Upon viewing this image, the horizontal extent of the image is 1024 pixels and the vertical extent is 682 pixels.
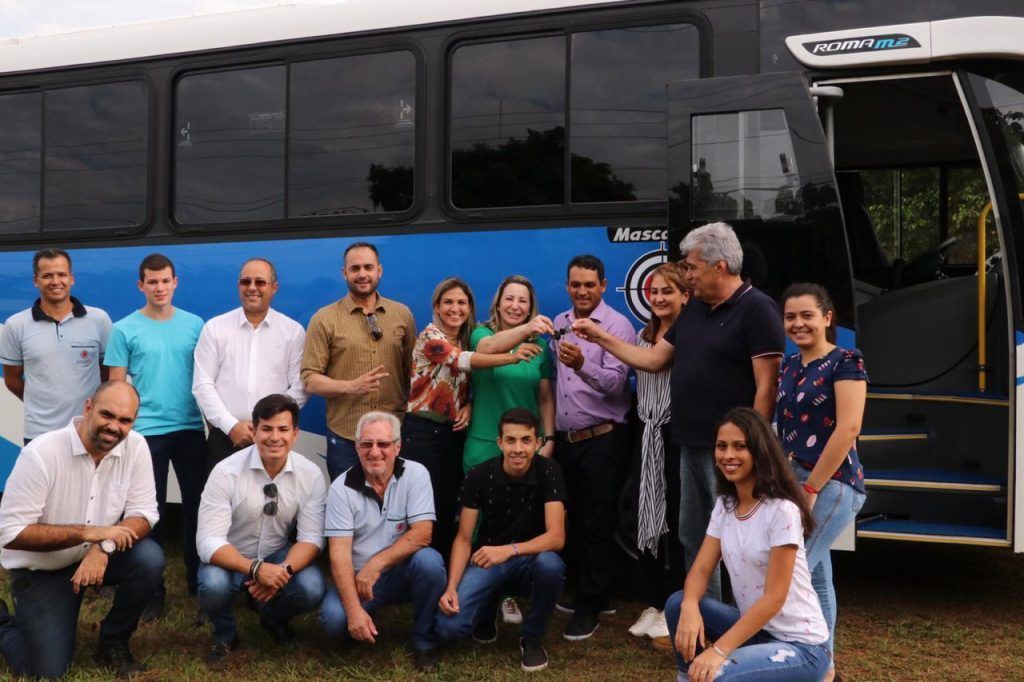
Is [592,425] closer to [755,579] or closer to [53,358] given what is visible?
[755,579]

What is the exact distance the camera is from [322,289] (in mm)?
6074

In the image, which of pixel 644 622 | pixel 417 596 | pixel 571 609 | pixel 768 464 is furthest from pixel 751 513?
pixel 571 609

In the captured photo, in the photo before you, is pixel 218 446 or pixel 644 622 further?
pixel 218 446

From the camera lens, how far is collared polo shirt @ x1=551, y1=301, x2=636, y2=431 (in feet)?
16.6

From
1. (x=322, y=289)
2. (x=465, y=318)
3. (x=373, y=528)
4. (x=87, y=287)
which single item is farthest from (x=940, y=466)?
(x=87, y=287)

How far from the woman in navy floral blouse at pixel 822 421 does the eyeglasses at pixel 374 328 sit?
216 centimetres

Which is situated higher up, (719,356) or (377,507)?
(719,356)

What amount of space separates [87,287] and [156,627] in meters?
2.40

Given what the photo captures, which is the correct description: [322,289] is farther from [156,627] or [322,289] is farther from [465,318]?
[156,627]

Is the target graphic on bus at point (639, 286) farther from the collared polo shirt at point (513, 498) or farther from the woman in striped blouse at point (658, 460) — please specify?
the collared polo shirt at point (513, 498)

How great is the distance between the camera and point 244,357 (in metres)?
5.44

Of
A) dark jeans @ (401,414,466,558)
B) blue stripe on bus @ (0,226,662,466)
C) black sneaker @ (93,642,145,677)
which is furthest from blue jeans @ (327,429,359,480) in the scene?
black sneaker @ (93,642,145,677)

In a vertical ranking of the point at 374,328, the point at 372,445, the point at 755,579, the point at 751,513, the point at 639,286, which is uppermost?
the point at 639,286

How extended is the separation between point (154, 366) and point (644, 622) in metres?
2.87
